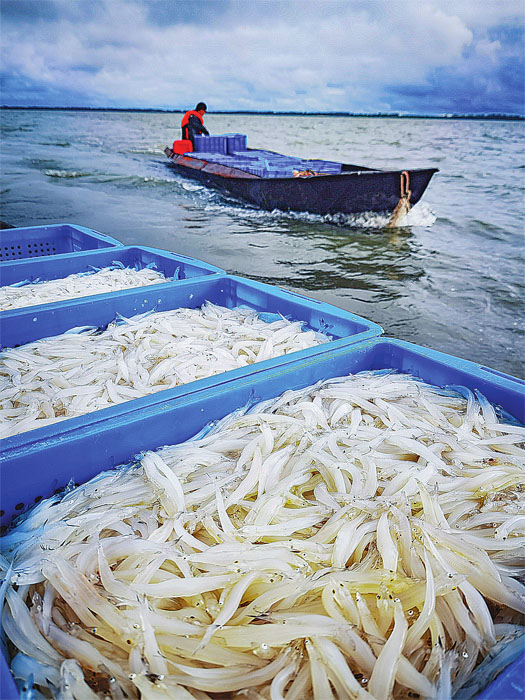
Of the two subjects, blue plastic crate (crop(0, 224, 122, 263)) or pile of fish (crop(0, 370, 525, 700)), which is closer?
pile of fish (crop(0, 370, 525, 700))

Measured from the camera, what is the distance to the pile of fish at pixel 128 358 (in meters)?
1.99

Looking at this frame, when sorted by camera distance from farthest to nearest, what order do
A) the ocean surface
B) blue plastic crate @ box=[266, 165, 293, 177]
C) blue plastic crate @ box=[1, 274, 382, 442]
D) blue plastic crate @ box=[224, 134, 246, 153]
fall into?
blue plastic crate @ box=[224, 134, 246, 153]
blue plastic crate @ box=[266, 165, 293, 177]
the ocean surface
blue plastic crate @ box=[1, 274, 382, 442]

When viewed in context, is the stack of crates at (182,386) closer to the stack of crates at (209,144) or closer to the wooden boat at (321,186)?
the wooden boat at (321,186)

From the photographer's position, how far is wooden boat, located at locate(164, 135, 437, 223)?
9.92 metres

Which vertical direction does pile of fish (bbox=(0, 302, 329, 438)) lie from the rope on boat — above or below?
below

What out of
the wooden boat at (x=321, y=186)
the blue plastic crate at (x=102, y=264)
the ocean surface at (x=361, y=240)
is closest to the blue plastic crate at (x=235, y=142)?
the ocean surface at (x=361, y=240)

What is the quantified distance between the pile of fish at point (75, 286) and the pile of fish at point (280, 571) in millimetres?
1854

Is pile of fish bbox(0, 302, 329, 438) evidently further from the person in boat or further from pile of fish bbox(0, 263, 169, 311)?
the person in boat

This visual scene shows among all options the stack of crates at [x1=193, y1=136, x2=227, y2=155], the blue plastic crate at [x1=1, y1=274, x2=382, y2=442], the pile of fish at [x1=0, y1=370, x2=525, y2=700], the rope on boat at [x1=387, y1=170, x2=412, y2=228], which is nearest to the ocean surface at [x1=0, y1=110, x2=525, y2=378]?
the rope on boat at [x1=387, y1=170, x2=412, y2=228]

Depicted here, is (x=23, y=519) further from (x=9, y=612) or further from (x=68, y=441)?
(x=9, y=612)

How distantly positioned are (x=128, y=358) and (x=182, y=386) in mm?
559

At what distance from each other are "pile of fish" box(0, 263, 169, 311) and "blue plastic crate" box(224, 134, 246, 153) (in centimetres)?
1346

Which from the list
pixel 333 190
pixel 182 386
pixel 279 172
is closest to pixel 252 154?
pixel 279 172

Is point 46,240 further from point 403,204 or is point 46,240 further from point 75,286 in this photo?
point 403,204
